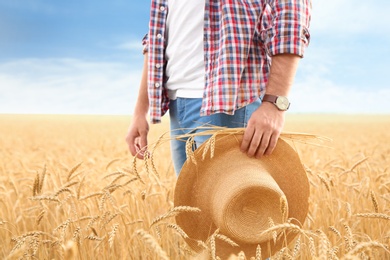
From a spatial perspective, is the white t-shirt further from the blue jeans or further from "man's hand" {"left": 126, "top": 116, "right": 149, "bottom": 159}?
"man's hand" {"left": 126, "top": 116, "right": 149, "bottom": 159}

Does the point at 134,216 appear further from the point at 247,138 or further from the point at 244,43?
the point at 244,43

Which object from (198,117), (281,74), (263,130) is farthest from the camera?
(198,117)

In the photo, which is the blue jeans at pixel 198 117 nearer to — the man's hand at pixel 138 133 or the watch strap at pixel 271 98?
the watch strap at pixel 271 98

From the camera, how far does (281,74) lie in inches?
73.7

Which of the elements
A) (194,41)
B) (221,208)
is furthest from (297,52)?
(221,208)

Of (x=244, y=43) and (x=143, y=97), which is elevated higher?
(x=244, y=43)

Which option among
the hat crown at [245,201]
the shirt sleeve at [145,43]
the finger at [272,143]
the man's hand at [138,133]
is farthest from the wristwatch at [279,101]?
the shirt sleeve at [145,43]

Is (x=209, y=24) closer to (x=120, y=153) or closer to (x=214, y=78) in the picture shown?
(x=214, y=78)

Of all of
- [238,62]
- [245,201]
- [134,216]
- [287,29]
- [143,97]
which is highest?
[287,29]

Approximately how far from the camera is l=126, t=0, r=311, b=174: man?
5.99ft

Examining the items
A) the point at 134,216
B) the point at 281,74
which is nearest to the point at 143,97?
the point at 134,216

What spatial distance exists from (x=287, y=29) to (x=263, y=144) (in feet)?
1.70

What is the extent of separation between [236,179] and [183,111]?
471mm

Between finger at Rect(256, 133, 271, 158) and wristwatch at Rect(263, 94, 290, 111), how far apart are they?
14 cm
